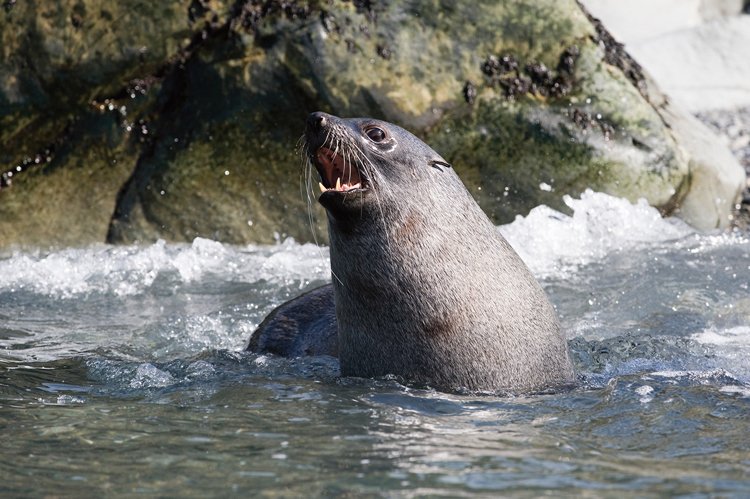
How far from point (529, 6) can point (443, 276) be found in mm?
5173

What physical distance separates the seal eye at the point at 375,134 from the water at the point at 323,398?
3.78 ft

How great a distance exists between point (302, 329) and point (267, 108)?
346 centimetres

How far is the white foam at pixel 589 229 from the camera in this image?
9.37 meters

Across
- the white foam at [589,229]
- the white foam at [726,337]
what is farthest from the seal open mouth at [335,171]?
the white foam at [589,229]

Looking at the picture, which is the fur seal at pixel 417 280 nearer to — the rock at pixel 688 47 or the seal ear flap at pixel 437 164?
the seal ear flap at pixel 437 164

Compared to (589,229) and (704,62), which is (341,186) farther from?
(704,62)

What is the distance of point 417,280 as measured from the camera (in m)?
5.37

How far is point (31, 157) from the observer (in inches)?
392

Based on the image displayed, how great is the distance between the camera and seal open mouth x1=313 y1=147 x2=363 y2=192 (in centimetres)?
549

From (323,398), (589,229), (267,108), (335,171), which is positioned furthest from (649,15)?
(323,398)

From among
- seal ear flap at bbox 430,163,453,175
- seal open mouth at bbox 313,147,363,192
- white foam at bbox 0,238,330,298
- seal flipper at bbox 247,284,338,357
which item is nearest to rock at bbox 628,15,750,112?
white foam at bbox 0,238,330,298

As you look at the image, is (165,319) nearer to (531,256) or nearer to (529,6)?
(531,256)

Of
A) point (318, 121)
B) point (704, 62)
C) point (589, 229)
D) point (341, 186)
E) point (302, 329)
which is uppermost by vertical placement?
point (704, 62)

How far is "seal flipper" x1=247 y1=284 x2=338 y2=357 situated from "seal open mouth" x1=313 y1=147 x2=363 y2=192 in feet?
3.34
